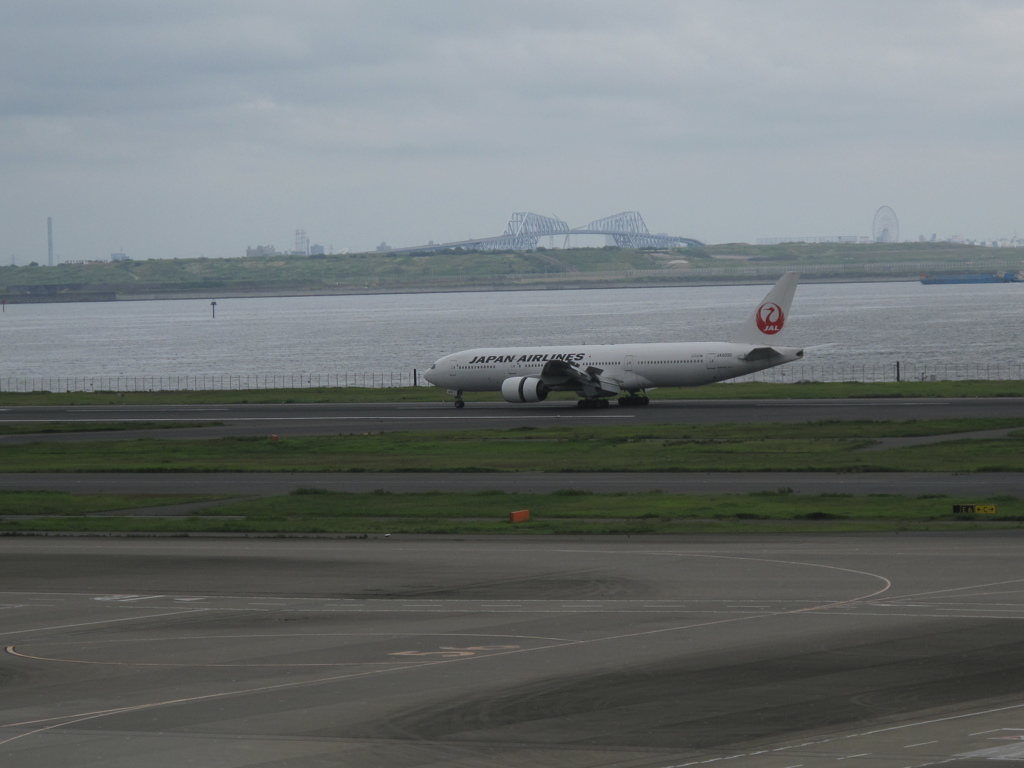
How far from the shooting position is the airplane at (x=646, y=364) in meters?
81.9

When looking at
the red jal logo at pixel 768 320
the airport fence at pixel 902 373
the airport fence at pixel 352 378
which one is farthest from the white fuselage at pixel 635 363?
the airport fence at pixel 902 373

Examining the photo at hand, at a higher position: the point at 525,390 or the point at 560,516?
the point at 525,390

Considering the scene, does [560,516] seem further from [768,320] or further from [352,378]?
[352,378]

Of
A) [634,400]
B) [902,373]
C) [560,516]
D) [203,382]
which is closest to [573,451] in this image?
[560,516]

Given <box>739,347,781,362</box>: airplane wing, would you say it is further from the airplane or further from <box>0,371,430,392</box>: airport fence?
<box>0,371,430,392</box>: airport fence

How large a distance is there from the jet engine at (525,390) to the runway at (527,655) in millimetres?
48626

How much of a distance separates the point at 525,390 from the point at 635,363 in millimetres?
7873

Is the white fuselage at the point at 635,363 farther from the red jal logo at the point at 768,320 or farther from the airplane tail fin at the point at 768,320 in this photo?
the red jal logo at the point at 768,320

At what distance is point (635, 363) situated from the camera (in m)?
84.0

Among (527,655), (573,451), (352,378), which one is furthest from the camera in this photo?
(352,378)

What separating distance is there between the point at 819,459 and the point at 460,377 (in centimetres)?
4063

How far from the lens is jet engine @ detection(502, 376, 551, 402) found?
8625 cm

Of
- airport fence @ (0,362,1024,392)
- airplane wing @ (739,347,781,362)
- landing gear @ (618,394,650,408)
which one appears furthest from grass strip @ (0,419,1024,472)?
airport fence @ (0,362,1024,392)

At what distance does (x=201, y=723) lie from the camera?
1933 centimetres
